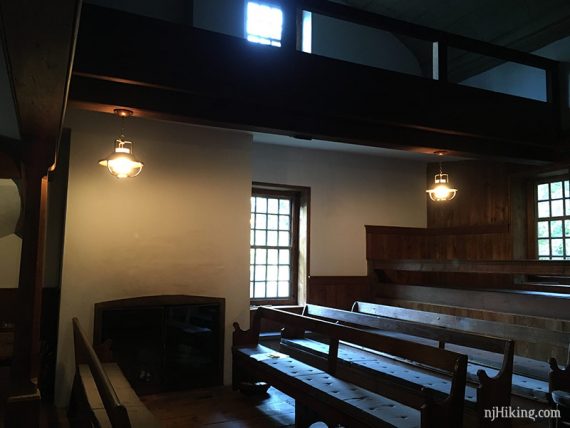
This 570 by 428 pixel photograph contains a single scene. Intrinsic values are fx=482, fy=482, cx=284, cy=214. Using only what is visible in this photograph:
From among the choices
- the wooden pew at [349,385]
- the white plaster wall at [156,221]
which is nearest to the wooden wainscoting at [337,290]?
the white plaster wall at [156,221]

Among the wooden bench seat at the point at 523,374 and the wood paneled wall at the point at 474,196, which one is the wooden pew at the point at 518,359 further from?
Result: the wood paneled wall at the point at 474,196

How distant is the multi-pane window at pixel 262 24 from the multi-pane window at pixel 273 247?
201cm

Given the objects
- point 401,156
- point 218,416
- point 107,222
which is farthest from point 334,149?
point 218,416

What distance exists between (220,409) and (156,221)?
1993mm

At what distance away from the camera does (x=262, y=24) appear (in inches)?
238

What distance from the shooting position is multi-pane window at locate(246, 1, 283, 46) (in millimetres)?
5941

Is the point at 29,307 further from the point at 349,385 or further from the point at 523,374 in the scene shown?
the point at 523,374

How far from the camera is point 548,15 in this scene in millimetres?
5719

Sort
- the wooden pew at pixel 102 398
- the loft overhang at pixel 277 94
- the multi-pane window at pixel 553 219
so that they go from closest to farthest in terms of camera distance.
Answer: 1. the wooden pew at pixel 102 398
2. the loft overhang at pixel 277 94
3. the multi-pane window at pixel 553 219

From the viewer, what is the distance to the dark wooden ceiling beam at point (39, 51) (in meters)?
1.39

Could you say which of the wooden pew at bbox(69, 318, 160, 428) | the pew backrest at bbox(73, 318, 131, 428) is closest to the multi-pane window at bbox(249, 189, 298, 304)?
the wooden pew at bbox(69, 318, 160, 428)

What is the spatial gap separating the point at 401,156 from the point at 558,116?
7.95ft

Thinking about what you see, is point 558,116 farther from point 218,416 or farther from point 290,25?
point 218,416

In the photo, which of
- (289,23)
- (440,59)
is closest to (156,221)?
(289,23)
